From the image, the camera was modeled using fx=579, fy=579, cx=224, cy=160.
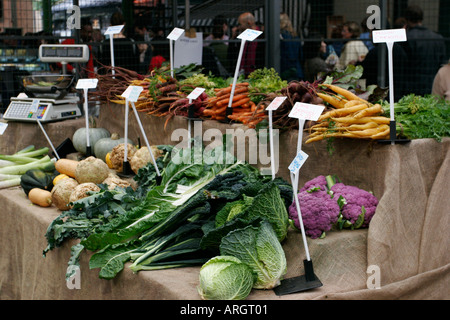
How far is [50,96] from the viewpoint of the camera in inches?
224

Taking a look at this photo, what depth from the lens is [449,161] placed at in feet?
10.3

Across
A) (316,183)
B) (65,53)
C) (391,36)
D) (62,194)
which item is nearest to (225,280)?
(316,183)

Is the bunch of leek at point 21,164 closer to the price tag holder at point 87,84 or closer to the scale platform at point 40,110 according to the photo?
the scale platform at point 40,110

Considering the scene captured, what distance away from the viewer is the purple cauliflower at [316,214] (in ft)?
9.07

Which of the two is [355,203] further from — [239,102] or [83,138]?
[83,138]

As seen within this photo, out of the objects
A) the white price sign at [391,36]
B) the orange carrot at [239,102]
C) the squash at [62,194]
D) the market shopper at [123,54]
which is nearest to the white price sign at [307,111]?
the white price sign at [391,36]

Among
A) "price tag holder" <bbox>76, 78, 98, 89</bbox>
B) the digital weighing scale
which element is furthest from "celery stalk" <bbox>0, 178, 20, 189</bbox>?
the digital weighing scale

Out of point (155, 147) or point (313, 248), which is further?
point (155, 147)

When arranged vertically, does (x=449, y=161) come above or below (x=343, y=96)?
below

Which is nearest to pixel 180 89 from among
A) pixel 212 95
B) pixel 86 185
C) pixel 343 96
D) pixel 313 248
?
pixel 212 95

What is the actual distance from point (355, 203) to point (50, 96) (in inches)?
147

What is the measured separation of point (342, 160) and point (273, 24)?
14.0 ft

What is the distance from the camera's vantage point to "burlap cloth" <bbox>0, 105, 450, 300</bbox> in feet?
8.73

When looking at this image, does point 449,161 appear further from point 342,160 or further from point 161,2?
point 161,2
